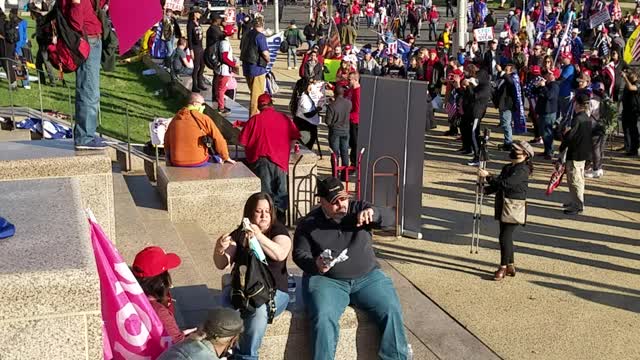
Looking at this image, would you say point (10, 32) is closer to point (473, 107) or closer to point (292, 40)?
point (292, 40)

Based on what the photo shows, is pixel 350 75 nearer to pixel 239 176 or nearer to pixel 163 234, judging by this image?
pixel 239 176

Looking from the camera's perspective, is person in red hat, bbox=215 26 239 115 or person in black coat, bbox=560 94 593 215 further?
person in red hat, bbox=215 26 239 115

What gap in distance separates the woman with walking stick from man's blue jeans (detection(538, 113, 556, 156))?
6109 millimetres

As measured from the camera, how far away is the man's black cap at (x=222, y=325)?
496 centimetres

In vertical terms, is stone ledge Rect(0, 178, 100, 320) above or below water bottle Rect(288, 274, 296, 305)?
above

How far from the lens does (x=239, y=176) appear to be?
1034 cm

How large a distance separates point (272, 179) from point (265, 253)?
5315 mm

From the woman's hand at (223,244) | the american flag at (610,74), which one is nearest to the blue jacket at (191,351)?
the woman's hand at (223,244)

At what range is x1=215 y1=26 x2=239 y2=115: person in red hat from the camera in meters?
17.2

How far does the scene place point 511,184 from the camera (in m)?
9.41

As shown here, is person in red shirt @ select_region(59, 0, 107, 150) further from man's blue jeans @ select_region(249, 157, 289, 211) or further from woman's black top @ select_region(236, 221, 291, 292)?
man's blue jeans @ select_region(249, 157, 289, 211)

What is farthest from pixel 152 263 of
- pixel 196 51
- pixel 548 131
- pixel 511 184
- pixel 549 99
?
pixel 196 51

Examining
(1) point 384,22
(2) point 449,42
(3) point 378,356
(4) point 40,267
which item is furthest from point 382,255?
(1) point 384,22

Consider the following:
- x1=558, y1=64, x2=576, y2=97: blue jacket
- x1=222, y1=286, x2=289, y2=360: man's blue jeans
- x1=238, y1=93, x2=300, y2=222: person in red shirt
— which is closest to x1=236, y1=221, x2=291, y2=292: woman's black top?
x1=222, y1=286, x2=289, y2=360: man's blue jeans
